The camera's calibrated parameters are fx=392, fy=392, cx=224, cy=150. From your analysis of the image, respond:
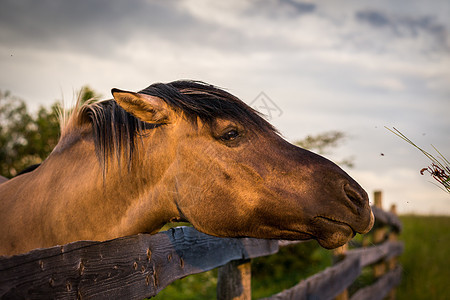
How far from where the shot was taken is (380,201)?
8984 millimetres

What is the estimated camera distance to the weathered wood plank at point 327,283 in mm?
3892

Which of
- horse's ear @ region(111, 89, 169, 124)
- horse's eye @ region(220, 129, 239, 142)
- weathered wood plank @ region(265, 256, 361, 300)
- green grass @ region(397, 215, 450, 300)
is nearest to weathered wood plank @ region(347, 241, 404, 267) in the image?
weathered wood plank @ region(265, 256, 361, 300)

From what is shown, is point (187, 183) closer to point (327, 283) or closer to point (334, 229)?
point (334, 229)

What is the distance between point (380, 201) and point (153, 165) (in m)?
7.77

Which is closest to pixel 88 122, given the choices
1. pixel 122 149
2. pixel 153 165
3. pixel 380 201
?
pixel 122 149

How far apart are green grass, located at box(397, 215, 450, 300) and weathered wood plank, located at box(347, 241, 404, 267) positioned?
530 millimetres

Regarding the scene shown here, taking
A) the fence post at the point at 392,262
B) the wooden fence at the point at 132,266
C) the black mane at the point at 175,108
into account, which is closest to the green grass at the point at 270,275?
the fence post at the point at 392,262

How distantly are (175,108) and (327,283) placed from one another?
3414mm

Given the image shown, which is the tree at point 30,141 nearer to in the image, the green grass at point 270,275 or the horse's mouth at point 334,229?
the green grass at point 270,275

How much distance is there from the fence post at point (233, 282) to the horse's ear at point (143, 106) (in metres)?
1.70

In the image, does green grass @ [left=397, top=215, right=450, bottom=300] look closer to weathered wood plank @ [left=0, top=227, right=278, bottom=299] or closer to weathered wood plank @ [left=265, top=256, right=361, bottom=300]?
weathered wood plank @ [left=265, top=256, right=361, bottom=300]

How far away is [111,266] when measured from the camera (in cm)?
203

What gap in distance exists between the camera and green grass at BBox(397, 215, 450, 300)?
8703mm

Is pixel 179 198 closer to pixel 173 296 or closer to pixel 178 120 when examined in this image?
pixel 178 120
